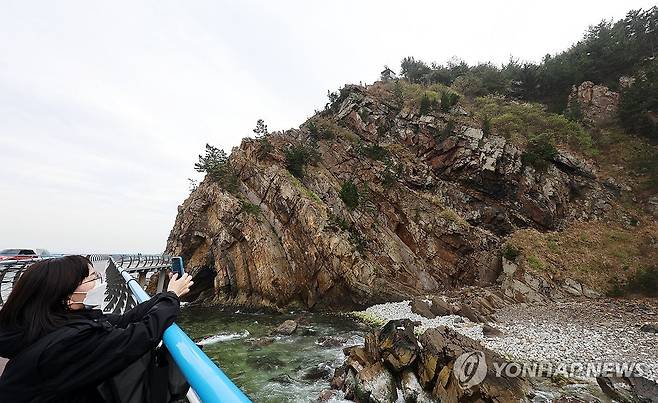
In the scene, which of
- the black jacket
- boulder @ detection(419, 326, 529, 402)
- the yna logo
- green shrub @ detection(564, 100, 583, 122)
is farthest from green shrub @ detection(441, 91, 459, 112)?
the black jacket

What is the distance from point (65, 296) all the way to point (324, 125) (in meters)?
38.5

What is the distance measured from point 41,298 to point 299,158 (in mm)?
31267

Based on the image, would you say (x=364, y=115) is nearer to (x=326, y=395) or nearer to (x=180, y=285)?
(x=326, y=395)

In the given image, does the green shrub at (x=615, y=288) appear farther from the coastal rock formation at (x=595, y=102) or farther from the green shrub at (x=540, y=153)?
the coastal rock formation at (x=595, y=102)

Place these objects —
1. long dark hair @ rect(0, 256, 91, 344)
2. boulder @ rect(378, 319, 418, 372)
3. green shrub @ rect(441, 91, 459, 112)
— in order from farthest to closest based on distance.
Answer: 1. green shrub @ rect(441, 91, 459, 112)
2. boulder @ rect(378, 319, 418, 372)
3. long dark hair @ rect(0, 256, 91, 344)

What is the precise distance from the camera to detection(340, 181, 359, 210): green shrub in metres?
31.0

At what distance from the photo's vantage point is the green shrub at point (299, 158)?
32.5 metres

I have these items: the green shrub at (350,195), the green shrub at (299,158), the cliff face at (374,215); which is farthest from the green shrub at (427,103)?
the green shrub at (350,195)

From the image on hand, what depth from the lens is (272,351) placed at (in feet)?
53.2

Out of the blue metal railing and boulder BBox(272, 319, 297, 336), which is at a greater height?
the blue metal railing

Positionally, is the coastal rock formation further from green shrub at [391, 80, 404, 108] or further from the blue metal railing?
the blue metal railing

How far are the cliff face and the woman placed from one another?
988 inches

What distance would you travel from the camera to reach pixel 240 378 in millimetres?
13023

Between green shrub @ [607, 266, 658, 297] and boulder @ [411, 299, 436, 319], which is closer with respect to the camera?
boulder @ [411, 299, 436, 319]
